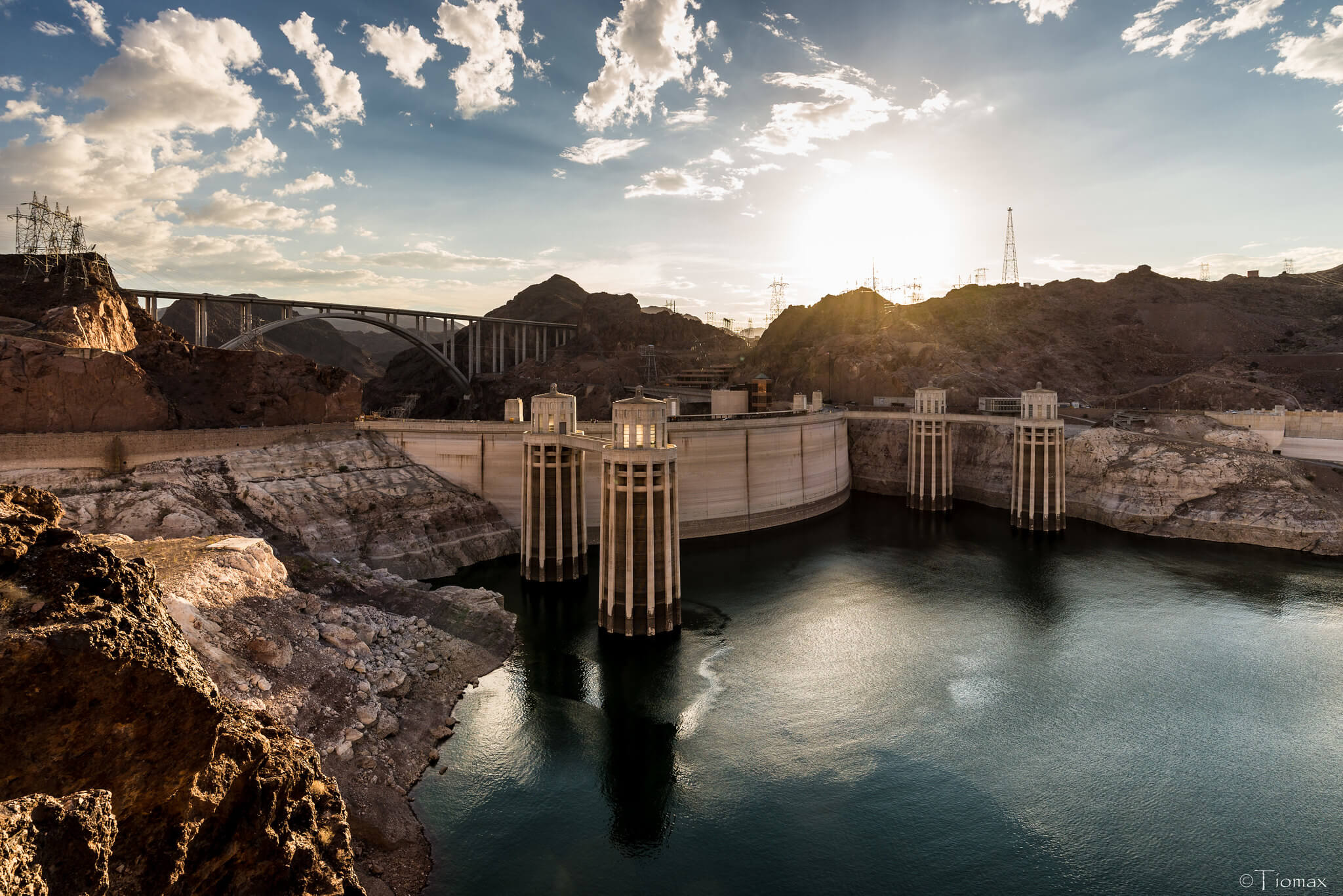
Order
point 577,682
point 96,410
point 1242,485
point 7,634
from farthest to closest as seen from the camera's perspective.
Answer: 1. point 1242,485
2. point 96,410
3. point 577,682
4. point 7,634

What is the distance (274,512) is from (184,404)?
15.9m

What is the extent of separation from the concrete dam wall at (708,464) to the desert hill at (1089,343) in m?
37.4

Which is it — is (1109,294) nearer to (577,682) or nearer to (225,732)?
(577,682)

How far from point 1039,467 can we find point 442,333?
110289mm

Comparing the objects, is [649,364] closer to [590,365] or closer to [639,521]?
[590,365]

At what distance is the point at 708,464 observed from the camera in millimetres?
64438

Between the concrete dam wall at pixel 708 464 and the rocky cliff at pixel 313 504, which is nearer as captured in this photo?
the rocky cliff at pixel 313 504

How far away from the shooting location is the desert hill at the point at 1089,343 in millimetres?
100562

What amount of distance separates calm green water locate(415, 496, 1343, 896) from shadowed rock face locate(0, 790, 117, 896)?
1416 cm

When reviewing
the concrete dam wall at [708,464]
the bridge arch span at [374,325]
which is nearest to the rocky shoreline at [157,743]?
the concrete dam wall at [708,464]

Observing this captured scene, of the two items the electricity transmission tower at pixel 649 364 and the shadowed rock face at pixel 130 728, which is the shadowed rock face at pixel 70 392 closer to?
the shadowed rock face at pixel 130 728

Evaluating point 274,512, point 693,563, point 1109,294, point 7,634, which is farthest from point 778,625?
point 1109,294

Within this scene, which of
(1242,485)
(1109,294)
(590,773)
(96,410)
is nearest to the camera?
(590,773)

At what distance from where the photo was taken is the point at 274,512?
154 ft
